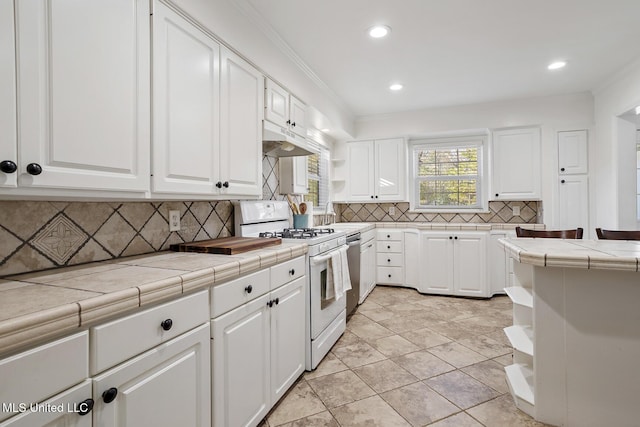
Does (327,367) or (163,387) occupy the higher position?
(163,387)

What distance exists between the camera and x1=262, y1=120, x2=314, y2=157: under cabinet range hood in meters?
2.26

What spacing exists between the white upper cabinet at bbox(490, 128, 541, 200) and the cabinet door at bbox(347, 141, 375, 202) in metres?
1.57

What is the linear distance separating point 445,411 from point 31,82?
7.56ft

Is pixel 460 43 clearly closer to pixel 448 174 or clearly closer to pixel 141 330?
pixel 448 174

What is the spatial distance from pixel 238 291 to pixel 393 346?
1691mm

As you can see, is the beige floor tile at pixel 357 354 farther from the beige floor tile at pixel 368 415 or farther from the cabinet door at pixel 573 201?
the cabinet door at pixel 573 201

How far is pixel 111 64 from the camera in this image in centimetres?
119

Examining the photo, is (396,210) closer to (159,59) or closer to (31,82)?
(159,59)

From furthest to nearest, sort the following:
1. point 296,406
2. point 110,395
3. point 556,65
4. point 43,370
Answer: point 556,65
point 296,406
point 110,395
point 43,370

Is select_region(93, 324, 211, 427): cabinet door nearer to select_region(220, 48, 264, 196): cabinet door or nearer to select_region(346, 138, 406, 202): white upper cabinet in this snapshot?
select_region(220, 48, 264, 196): cabinet door

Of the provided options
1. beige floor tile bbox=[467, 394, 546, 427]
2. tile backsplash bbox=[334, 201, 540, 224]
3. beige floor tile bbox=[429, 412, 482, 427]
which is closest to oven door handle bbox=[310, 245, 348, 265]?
beige floor tile bbox=[429, 412, 482, 427]

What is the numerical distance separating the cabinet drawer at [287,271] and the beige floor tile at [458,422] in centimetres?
107

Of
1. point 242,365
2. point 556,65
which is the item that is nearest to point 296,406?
point 242,365

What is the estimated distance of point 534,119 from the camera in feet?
12.8
